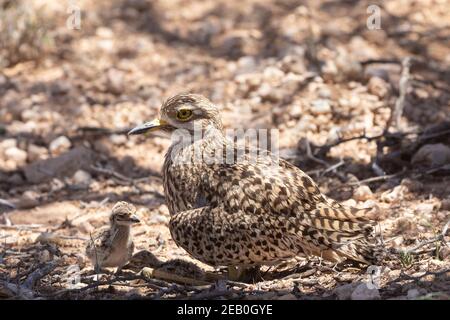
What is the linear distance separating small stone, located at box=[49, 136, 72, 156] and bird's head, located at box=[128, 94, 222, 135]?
2311 mm

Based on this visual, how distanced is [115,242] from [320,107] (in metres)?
2.98

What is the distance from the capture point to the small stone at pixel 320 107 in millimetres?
8055

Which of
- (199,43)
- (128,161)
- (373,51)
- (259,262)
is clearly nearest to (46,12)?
(199,43)

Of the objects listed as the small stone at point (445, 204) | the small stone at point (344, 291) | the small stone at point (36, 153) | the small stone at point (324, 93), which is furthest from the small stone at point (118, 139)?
the small stone at point (344, 291)

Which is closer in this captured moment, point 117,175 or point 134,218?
point 134,218

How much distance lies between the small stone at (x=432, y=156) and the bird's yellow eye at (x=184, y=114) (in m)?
2.11

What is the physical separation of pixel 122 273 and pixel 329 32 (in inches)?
181

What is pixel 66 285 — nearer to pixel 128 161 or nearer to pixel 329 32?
pixel 128 161

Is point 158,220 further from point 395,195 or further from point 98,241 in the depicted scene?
point 395,195

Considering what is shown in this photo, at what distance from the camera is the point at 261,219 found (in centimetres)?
527

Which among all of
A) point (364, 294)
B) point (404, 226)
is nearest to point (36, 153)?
point (404, 226)

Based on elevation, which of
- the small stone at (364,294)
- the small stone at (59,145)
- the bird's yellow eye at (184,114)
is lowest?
the small stone at (364,294)

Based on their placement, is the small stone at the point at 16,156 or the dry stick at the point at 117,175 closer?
the dry stick at the point at 117,175

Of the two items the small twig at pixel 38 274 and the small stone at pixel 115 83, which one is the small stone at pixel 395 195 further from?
the small stone at pixel 115 83
